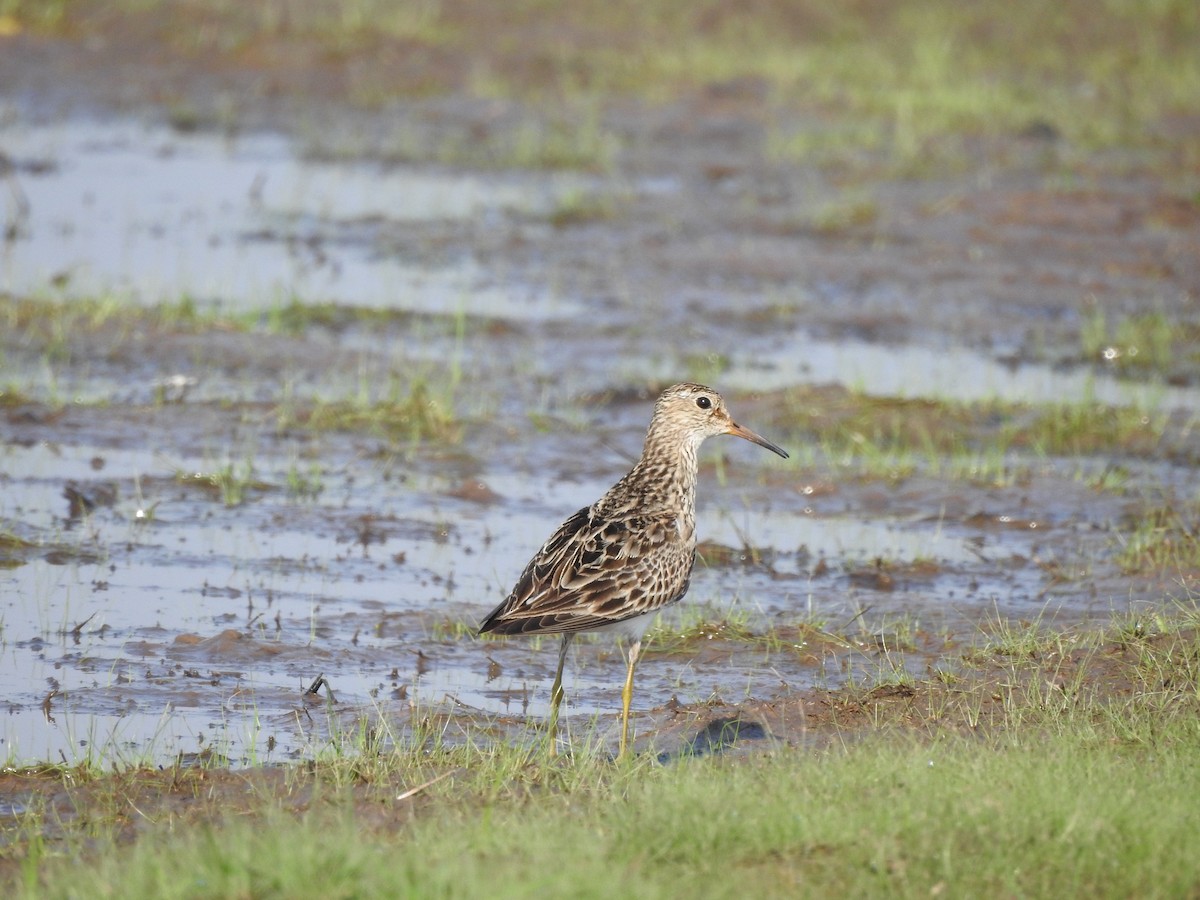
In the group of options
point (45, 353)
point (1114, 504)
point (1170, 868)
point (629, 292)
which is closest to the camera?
point (1170, 868)

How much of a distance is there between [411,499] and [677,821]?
5123mm

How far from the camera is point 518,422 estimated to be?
1141cm

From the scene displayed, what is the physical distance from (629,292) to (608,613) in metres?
8.45

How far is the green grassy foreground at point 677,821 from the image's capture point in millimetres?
4719

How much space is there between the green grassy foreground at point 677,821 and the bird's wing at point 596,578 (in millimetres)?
458

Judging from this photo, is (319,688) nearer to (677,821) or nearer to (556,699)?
(556,699)

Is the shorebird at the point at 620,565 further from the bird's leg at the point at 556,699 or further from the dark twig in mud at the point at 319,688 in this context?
the dark twig in mud at the point at 319,688

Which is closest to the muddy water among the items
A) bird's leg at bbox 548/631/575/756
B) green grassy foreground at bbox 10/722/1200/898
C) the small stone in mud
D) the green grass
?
the small stone in mud

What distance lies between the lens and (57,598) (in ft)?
26.9

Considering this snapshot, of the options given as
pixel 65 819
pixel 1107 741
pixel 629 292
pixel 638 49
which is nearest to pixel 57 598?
pixel 65 819

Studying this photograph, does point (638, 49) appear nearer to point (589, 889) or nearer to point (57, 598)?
point (57, 598)

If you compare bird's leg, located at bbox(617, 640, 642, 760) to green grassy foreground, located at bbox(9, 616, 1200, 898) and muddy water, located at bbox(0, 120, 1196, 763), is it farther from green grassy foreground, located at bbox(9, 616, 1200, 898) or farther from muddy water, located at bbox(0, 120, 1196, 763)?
muddy water, located at bbox(0, 120, 1196, 763)

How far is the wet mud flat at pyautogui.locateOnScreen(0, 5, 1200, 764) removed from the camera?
764cm

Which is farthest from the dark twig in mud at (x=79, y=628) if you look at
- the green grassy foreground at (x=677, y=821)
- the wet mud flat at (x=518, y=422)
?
the green grassy foreground at (x=677, y=821)
